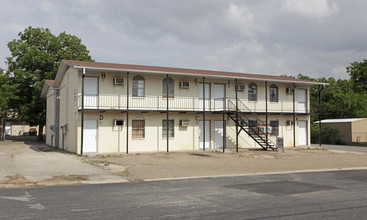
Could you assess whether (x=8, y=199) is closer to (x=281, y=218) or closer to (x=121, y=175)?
(x=121, y=175)

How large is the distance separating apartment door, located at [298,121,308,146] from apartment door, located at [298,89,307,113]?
3.57ft

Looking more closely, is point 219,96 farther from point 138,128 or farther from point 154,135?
point 138,128

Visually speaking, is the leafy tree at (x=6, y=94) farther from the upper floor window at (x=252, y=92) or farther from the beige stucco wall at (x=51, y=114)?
the upper floor window at (x=252, y=92)

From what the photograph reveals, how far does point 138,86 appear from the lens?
77.5 ft

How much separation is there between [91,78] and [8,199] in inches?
583

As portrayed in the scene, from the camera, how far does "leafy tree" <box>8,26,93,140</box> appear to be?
38.2 metres

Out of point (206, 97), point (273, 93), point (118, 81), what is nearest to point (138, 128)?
point (118, 81)

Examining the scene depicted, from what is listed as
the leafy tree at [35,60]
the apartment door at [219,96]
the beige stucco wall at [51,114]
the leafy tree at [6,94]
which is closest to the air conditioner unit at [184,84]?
the apartment door at [219,96]

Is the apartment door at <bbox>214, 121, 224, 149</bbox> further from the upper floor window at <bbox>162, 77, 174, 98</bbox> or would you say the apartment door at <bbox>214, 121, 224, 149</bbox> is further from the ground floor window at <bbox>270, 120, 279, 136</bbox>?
the ground floor window at <bbox>270, 120, 279, 136</bbox>

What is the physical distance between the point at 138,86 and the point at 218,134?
272 inches

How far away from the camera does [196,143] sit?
25.0 metres

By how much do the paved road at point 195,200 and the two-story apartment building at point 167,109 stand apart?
1124cm

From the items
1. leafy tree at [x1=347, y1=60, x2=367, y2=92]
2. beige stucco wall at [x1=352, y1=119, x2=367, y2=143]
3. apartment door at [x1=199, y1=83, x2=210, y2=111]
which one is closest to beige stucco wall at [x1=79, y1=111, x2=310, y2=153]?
apartment door at [x1=199, y1=83, x2=210, y2=111]

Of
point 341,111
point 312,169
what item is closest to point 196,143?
point 312,169
